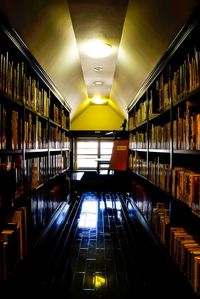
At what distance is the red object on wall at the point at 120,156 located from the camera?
5543 millimetres

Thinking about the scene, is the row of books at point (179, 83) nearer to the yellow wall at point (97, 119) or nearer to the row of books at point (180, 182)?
the row of books at point (180, 182)

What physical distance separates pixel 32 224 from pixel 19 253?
47cm

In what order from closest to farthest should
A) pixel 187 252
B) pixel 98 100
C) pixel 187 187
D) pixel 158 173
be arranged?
pixel 187 252 → pixel 187 187 → pixel 158 173 → pixel 98 100

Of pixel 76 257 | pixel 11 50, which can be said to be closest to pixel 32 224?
pixel 76 257

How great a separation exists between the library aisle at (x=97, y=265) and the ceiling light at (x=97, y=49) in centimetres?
242

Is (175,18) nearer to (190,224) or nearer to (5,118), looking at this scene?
(5,118)

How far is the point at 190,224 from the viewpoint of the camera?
2.26 metres

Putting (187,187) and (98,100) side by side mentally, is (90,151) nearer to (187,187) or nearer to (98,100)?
(98,100)

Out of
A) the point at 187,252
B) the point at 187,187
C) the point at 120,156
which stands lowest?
the point at 187,252

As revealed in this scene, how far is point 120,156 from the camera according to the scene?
5688 millimetres

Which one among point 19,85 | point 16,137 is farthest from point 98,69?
point 16,137

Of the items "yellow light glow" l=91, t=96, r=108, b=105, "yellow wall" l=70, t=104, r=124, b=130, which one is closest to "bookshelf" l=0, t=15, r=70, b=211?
"yellow light glow" l=91, t=96, r=108, b=105

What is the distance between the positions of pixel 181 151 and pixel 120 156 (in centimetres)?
367

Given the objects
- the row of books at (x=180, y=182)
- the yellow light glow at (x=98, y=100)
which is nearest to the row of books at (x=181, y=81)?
the row of books at (x=180, y=182)
